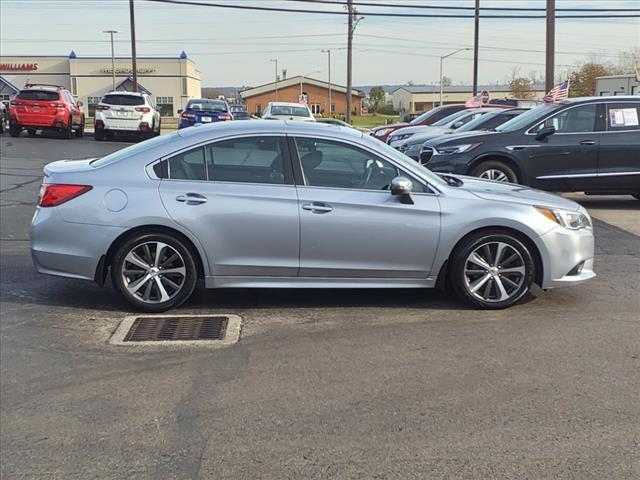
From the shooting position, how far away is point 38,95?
23922 mm

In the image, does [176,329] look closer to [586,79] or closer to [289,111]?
[289,111]

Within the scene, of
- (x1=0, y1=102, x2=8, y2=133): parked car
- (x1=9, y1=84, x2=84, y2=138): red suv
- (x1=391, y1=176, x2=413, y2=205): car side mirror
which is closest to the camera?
(x1=391, y1=176, x2=413, y2=205): car side mirror

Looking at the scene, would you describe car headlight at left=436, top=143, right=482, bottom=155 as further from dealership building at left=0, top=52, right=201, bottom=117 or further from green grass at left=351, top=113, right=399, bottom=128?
dealership building at left=0, top=52, right=201, bottom=117

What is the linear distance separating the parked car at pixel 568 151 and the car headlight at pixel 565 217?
4625mm

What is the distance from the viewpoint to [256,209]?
539cm

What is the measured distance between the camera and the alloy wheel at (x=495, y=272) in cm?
559

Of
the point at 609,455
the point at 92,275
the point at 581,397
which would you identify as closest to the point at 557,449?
the point at 609,455

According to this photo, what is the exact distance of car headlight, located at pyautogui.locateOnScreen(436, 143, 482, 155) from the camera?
10.4m

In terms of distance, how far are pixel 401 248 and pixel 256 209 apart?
1.20 meters

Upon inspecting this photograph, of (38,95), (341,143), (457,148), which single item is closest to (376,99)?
(38,95)

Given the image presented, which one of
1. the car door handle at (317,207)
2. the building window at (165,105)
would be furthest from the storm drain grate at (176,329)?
the building window at (165,105)

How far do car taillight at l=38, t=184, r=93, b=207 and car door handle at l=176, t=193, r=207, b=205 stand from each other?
73 cm

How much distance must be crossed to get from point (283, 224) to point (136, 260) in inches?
47.4

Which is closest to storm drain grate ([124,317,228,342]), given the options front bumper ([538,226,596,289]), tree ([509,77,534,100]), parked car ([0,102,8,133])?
front bumper ([538,226,596,289])
